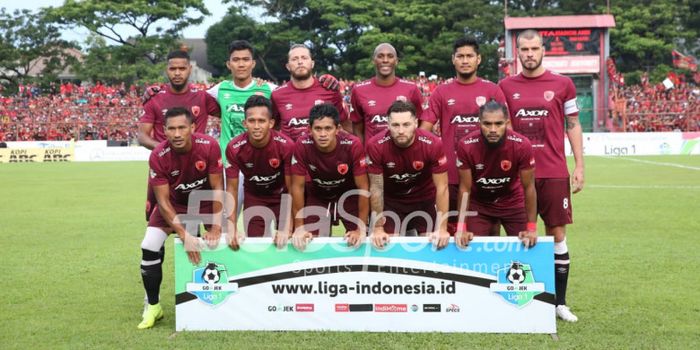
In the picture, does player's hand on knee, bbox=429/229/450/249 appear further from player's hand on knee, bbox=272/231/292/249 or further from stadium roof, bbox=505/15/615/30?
stadium roof, bbox=505/15/615/30

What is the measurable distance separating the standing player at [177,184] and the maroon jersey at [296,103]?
0.86 metres

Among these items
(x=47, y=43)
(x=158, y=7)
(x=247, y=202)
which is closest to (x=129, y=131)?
(x=158, y=7)

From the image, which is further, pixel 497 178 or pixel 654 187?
pixel 654 187

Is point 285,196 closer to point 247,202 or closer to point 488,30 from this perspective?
point 247,202

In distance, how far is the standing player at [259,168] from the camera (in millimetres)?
5652

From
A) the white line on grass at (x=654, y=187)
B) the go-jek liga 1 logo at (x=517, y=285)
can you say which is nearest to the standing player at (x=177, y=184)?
the go-jek liga 1 logo at (x=517, y=285)

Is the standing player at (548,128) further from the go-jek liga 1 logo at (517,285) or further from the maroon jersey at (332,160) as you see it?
the maroon jersey at (332,160)

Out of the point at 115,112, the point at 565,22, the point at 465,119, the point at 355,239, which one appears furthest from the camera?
the point at 565,22

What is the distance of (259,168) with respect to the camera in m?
5.93

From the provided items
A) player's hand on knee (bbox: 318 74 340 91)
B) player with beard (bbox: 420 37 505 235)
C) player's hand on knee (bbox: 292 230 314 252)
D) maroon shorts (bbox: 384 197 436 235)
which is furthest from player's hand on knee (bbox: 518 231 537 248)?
player's hand on knee (bbox: 318 74 340 91)

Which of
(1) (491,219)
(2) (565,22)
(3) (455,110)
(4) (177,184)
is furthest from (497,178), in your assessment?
(2) (565,22)

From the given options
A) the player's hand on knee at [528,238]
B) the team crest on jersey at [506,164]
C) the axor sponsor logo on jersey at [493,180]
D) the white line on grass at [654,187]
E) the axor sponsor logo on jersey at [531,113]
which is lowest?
the white line on grass at [654,187]

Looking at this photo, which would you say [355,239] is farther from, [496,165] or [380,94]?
[380,94]

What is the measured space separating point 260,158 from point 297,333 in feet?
4.71
